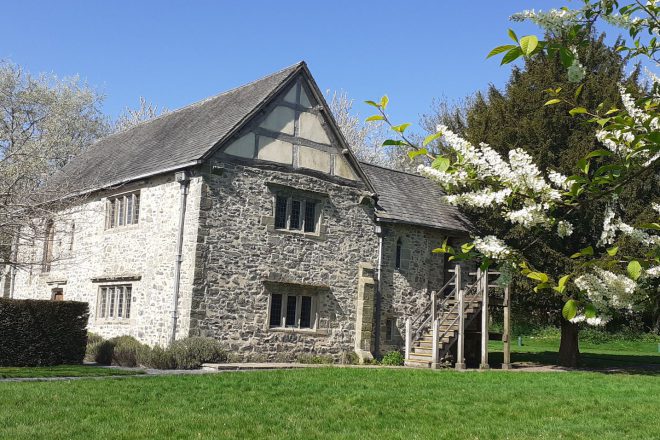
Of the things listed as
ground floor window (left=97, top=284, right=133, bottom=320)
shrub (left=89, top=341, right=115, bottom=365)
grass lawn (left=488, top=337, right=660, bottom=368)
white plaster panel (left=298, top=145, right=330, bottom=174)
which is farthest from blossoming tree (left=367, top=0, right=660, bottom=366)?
grass lawn (left=488, top=337, right=660, bottom=368)

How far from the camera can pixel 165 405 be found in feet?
38.3

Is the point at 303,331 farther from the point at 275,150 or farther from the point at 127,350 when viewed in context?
the point at 275,150

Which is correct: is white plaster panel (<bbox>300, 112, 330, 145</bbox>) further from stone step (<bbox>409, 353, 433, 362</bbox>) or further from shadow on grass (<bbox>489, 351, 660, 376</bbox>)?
shadow on grass (<bbox>489, 351, 660, 376</bbox>)

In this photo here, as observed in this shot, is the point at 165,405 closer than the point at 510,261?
No

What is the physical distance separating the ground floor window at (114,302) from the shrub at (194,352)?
135 inches

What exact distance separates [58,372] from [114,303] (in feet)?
18.8

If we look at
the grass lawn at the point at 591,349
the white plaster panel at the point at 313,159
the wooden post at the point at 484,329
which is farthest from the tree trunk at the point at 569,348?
the white plaster panel at the point at 313,159

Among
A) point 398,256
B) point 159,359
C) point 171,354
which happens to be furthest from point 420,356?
point 159,359

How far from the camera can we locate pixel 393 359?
22203 mm

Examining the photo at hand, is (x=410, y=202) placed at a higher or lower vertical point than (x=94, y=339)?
higher

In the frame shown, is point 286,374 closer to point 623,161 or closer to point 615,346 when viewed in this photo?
point 623,161

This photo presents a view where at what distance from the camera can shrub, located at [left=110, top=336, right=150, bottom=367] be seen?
63.4ft

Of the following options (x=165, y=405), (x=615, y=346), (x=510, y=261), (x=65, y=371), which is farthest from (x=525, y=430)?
(x=615, y=346)

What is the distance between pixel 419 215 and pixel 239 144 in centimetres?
753
